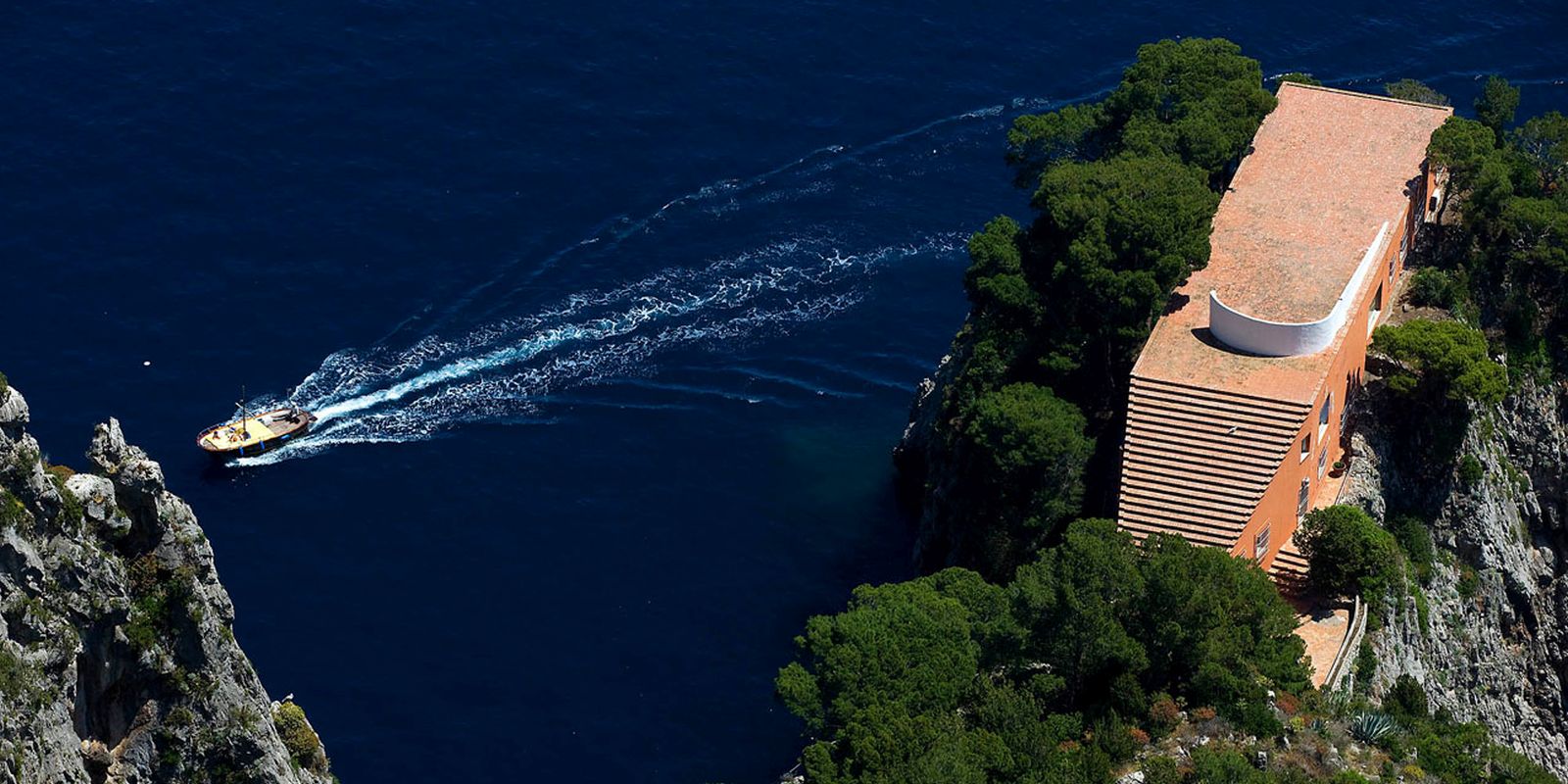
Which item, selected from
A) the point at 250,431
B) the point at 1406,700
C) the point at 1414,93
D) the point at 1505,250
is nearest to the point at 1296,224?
the point at 1505,250

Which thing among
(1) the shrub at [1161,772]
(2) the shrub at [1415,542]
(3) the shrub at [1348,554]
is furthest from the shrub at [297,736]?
(2) the shrub at [1415,542]

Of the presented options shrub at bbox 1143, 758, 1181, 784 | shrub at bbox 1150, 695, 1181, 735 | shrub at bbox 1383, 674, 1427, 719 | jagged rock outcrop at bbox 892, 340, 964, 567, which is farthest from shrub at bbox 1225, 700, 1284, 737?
jagged rock outcrop at bbox 892, 340, 964, 567

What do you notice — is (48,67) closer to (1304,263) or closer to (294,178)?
(294,178)

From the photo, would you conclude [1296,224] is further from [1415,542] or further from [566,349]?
[566,349]

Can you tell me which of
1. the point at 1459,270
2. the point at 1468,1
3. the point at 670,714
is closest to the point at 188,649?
the point at 670,714

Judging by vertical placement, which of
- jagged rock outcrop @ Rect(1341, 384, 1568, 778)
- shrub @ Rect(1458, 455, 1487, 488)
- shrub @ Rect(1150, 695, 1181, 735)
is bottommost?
jagged rock outcrop @ Rect(1341, 384, 1568, 778)

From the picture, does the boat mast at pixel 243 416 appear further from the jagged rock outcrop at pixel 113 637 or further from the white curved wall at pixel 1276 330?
the jagged rock outcrop at pixel 113 637

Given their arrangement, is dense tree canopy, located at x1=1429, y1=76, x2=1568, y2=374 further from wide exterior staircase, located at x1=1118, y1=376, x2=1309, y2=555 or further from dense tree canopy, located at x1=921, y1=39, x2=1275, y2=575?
wide exterior staircase, located at x1=1118, y1=376, x2=1309, y2=555
